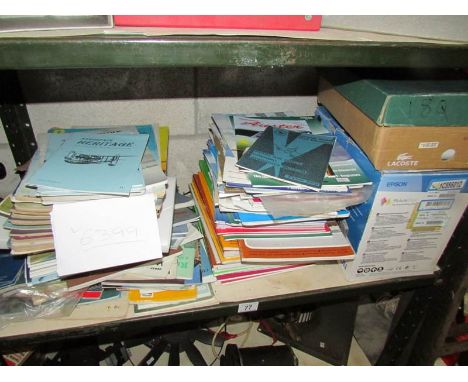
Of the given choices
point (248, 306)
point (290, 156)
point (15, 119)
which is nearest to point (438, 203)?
point (290, 156)

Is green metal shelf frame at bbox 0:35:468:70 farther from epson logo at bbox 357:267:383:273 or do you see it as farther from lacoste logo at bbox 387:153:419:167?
epson logo at bbox 357:267:383:273

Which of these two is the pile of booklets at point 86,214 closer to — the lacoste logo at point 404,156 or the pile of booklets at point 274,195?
the pile of booklets at point 274,195

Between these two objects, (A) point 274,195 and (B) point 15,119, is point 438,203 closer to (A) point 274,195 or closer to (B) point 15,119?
(A) point 274,195

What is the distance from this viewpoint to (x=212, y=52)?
450 millimetres

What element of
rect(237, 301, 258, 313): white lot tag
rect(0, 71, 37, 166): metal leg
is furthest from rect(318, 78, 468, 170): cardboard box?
rect(0, 71, 37, 166): metal leg

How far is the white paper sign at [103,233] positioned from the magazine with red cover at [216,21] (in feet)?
0.95

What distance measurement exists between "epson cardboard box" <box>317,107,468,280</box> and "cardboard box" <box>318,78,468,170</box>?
0.06 feet

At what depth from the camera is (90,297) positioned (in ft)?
2.27

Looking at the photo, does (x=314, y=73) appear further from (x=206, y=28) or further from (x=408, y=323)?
(x=408, y=323)

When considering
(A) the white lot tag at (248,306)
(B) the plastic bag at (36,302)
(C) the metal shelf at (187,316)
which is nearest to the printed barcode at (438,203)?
(C) the metal shelf at (187,316)

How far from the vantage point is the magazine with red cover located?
0.45 m

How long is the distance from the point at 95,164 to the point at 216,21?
14.1 inches
